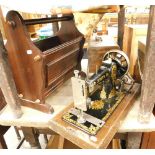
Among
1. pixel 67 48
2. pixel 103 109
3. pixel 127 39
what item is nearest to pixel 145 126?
pixel 103 109

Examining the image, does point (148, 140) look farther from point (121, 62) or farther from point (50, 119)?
point (50, 119)

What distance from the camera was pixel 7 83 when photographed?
0.64 m

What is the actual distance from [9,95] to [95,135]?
38cm

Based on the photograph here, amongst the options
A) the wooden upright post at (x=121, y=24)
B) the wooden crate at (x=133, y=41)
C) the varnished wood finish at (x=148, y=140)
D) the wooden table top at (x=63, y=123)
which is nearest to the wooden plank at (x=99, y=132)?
the wooden table top at (x=63, y=123)

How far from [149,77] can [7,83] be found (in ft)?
1.72

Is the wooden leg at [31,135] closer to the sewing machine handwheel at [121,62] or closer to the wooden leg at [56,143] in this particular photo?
the wooden leg at [56,143]

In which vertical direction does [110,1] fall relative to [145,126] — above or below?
above

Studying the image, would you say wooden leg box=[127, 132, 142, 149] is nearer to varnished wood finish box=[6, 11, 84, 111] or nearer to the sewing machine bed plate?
the sewing machine bed plate

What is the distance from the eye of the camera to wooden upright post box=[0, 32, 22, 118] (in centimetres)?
60

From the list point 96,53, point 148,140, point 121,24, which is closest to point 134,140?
point 148,140

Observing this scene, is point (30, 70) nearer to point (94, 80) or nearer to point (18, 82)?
point (18, 82)

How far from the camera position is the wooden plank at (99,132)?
592mm

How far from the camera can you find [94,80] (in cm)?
67
